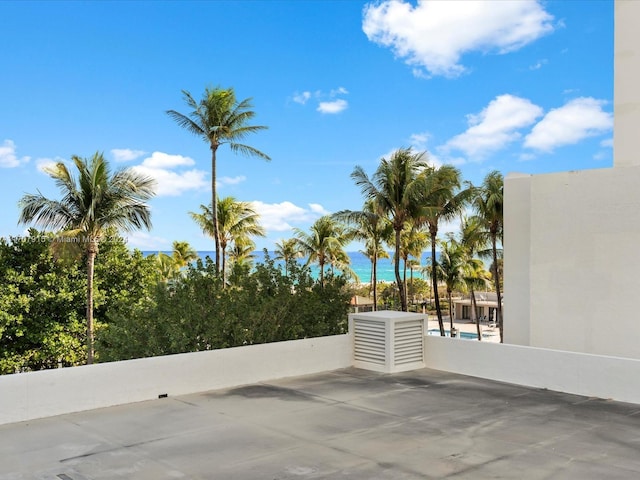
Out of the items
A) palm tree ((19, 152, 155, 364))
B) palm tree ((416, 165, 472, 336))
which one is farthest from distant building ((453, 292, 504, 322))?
palm tree ((19, 152, 155, 364))

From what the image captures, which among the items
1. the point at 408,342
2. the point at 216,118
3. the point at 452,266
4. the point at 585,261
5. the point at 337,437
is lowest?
the point at 337,437

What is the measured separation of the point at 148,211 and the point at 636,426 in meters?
20.8

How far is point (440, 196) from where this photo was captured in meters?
30.1

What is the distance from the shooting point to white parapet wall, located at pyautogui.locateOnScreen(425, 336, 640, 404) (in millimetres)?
10281

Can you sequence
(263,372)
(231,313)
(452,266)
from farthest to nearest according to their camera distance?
1. (452,266)
2. (231,313)
3. (263,372)

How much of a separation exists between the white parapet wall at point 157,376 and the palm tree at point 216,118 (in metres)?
17.2

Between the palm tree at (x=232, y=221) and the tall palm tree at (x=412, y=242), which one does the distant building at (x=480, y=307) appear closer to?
the tall palm tree at (x=412, y=242)

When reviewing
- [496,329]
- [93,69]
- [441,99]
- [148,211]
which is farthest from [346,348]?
[441,99]

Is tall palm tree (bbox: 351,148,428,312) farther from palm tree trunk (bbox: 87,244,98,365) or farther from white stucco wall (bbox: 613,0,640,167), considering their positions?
white stucco wall (bbox: 613,0,640,167)

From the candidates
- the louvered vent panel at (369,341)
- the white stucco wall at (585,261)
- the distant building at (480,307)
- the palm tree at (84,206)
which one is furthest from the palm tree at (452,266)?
the louvered vent panel at (369,341)

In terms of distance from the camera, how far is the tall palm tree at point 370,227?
33.7m

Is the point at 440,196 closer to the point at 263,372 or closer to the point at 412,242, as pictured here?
the point at 412,242

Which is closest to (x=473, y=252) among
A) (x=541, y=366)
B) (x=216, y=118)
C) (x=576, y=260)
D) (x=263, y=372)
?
(x=216, y=118)

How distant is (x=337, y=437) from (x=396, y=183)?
22.0 metres
